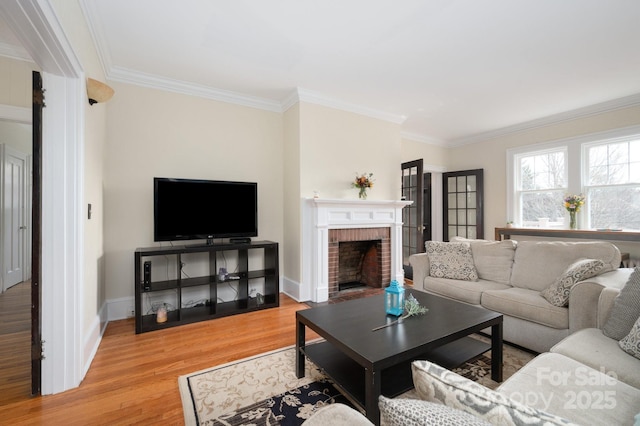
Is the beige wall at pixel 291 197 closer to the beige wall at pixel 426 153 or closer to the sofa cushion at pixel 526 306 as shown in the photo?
the sofa cushion at pixel 526 306

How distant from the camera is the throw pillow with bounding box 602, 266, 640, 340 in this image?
5.13 feet

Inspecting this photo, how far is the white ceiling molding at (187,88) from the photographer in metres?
3.20

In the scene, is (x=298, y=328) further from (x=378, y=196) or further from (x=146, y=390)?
(x=378, y=196)

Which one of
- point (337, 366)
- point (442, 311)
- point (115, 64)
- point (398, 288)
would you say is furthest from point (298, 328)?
point (115, 64)

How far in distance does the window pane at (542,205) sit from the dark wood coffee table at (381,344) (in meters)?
3.95

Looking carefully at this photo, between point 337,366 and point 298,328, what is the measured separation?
1.20ft

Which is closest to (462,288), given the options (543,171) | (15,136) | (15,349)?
(543,171)

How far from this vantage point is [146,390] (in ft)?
6.26

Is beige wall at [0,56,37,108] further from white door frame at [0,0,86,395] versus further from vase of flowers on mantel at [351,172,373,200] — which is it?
vase of flowers on mantel at [351,172,373,200]

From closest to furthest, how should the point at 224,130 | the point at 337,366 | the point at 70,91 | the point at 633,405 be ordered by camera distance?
the point at 633,405 → the point at 337,366 → the point at 70,91 → the point at 224,130

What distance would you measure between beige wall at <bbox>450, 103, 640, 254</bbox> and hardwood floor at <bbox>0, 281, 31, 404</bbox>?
647 centimetres

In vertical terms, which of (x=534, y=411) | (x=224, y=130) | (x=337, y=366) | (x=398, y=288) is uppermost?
(x=224, y=130)

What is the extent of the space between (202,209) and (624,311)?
11.6 feet

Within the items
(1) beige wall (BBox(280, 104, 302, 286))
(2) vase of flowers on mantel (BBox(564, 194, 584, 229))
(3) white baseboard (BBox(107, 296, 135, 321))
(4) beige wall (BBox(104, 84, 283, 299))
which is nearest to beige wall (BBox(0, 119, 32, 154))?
(4) beige wall (BBox(104, 84, 283, 299))
